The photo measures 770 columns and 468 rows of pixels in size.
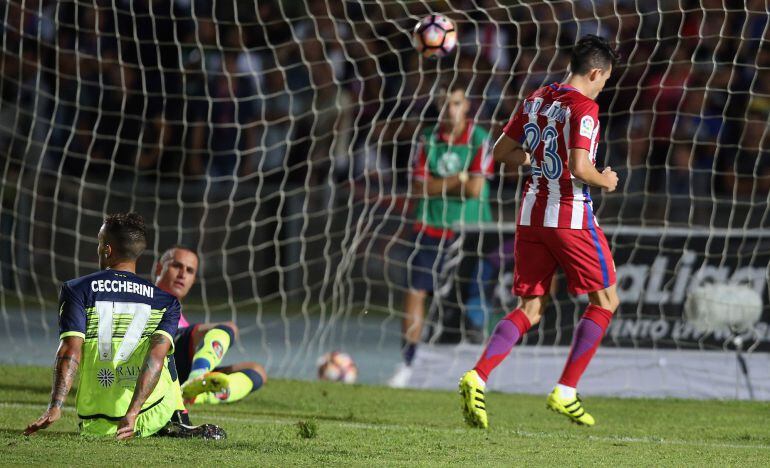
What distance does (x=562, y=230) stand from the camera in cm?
506

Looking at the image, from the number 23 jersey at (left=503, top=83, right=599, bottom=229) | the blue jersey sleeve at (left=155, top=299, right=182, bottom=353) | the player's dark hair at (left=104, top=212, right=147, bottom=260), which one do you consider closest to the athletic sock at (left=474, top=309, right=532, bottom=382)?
the number 23 jersey at (left=503, top=83, right=599, bottom=229)

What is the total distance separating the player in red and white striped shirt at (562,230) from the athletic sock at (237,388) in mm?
1293

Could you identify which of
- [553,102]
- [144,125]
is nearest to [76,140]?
[144,125]

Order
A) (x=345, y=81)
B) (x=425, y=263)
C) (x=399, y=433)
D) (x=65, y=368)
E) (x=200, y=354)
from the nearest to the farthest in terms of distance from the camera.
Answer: (x=65, y=368)
(x=399, y=433)
(x=200, y=354)
(x=425, y=263)
(x=345, y=81)

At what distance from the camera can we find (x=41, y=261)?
480 inches

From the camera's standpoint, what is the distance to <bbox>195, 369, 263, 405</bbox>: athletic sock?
5.77m

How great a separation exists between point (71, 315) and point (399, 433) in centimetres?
153

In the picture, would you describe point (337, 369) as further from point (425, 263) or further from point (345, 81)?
point (345, 81)

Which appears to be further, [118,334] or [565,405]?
[565,405]

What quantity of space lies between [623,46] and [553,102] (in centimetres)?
488

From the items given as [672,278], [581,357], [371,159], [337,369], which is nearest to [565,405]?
[581,357]

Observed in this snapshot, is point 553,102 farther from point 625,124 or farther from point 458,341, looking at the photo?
point 625,124

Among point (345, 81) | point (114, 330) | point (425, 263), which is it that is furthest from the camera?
point (345, 81)

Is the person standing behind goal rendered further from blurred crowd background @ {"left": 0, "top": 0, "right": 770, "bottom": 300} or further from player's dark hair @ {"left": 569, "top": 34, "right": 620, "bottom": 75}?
player's dark hair @ {"left": 569, "top": 34, "right": 620, "bottom": 75}
